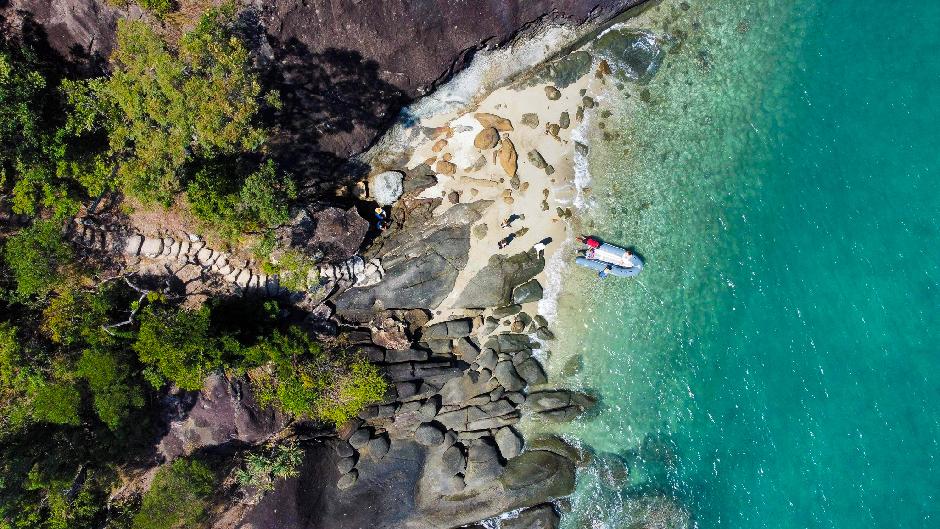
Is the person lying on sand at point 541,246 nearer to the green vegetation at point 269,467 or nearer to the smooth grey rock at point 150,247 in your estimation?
the green vegetation at point 269,467

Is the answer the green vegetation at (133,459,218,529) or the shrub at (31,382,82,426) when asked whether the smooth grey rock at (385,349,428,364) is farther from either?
the shrub at (31,382,82,426)

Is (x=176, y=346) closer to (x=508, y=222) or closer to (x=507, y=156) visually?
(x=508, y=222)

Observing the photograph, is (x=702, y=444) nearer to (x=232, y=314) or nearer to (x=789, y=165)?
(x=789, y=165)

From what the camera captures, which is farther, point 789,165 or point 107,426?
point 789,165

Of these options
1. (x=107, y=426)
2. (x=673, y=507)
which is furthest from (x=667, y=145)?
(x=107, y=426)

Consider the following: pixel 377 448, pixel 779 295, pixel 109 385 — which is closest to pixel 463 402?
pixel 377 448

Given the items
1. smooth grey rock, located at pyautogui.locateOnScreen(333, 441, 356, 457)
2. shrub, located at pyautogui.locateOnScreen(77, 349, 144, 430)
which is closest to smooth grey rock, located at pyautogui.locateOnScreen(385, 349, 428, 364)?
smooth grey rock, located at pyautogui.locateOnScreen(333, 441, 356, 457)
